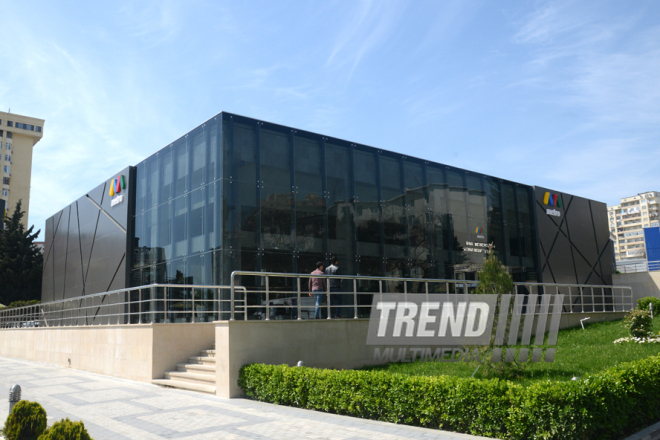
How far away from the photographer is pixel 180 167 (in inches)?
772

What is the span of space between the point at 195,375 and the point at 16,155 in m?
101

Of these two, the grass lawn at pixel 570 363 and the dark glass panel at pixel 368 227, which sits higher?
the dark glass panel at pixel 368 227

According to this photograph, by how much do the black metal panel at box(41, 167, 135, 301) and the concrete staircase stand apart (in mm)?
10143

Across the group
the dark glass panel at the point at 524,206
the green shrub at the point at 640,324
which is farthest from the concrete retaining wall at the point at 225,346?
the dark glass panel at the point at 524,206

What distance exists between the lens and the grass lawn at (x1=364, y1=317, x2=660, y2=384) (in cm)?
973

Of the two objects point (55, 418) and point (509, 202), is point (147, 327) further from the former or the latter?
point (509, 202)

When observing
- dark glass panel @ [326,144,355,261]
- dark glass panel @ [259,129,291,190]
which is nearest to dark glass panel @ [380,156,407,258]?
dark glass panel @ [326,144,355,261]

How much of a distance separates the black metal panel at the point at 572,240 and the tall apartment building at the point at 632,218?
5914 inches

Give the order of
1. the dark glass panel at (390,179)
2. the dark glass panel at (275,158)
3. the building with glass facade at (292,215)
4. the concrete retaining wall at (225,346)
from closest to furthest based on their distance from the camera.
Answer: the concrete retaining wall at (225,346)
the building with glass facade at (292,215)
the dark glass panel at (275,158)
the dark glass panel at (390,179)

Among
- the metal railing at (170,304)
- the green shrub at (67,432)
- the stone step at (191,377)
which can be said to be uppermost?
the metal railing at (170,304)

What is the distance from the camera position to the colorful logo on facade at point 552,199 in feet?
93.8

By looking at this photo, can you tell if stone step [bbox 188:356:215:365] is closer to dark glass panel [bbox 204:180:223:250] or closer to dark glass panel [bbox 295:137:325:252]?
dark glass panel [bbox 204:180:223:250]

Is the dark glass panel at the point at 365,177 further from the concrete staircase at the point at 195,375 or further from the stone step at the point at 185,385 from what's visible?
the stone step at the point at 185,385

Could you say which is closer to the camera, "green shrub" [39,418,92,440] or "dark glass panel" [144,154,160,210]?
"green shrub" [39,418,92,440]
